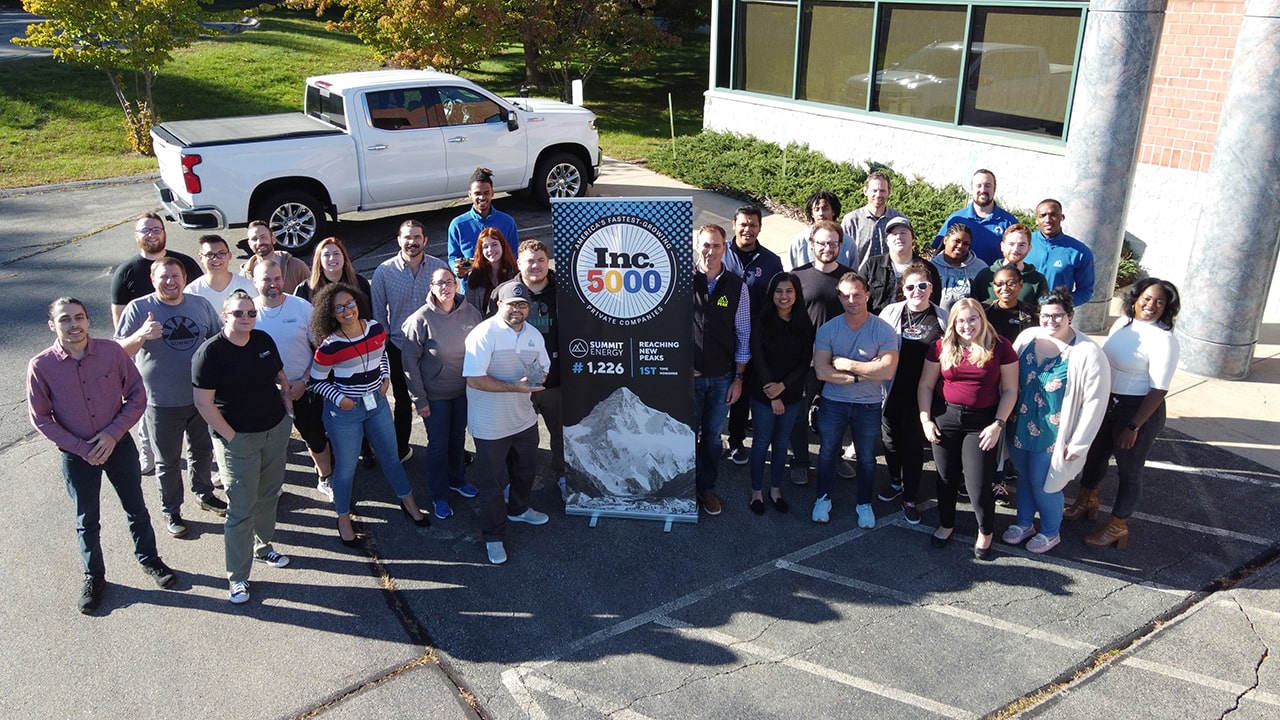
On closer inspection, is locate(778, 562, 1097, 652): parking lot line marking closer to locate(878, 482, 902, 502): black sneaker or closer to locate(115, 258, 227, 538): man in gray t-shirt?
locate(878, 482, 902, 502): black sneaker

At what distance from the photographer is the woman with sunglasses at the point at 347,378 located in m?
5.38

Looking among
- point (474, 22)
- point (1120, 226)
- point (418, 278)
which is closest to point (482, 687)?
point (418, 278)

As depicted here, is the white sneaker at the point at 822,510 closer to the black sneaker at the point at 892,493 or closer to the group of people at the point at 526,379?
the group of people at the point at 526,379

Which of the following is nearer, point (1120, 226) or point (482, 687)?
point (482, 687)

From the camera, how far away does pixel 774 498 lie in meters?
6.15

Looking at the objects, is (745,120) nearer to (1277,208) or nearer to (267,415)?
(1277,208)

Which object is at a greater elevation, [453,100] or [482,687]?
[453,100]

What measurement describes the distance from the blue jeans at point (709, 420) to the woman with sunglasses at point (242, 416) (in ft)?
8.40

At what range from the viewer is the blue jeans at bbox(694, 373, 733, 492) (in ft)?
19.6

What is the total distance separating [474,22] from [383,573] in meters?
13.7

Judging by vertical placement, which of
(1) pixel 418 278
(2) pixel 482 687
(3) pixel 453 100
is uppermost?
(3) pixel 453 100

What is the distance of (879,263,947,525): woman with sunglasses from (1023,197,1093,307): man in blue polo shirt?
3.93 feet

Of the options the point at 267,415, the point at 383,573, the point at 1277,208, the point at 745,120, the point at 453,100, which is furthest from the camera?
the point at 745,120

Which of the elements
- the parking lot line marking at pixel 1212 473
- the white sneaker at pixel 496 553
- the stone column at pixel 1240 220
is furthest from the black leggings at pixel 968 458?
the stone column at pixel 1240 220
